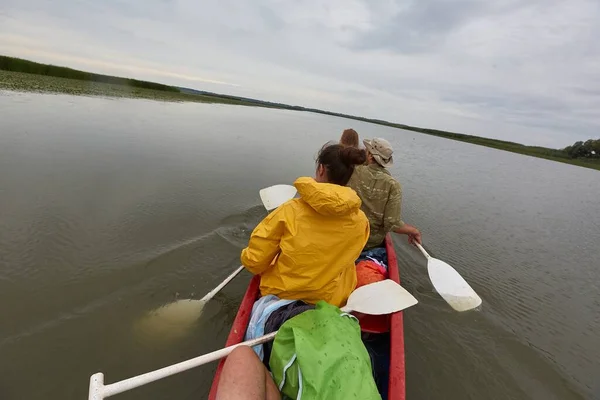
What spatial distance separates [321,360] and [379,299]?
1.38m

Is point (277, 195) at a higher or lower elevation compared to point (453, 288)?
higher

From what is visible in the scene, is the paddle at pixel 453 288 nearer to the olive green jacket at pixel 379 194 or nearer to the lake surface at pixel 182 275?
the lake surface at pixel 182 275

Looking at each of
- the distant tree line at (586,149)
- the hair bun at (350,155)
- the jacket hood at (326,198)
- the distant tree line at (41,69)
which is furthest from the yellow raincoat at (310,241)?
the distant tree line at (586,149)

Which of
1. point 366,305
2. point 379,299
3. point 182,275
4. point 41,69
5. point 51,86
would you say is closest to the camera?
point 366,305

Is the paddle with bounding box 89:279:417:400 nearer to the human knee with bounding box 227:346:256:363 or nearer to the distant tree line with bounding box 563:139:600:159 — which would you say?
the human knee with bounding box 227:346:256:363

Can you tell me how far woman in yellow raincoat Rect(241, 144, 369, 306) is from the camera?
2.37m

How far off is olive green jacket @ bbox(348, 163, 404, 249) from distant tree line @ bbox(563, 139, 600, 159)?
8854 cm

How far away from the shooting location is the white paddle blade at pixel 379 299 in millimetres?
2918

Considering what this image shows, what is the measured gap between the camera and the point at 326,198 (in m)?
2.29

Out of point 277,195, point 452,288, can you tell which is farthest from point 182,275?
point 452,288

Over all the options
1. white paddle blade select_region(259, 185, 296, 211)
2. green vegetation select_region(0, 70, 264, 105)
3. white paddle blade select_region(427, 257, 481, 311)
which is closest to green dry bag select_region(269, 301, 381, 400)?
white paddle blade select_region(427, 257, 481, 311)

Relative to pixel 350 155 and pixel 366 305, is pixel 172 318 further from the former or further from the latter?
pixel 350 155

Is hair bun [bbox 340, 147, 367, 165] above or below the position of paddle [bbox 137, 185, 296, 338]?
above

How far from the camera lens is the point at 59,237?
527cm
